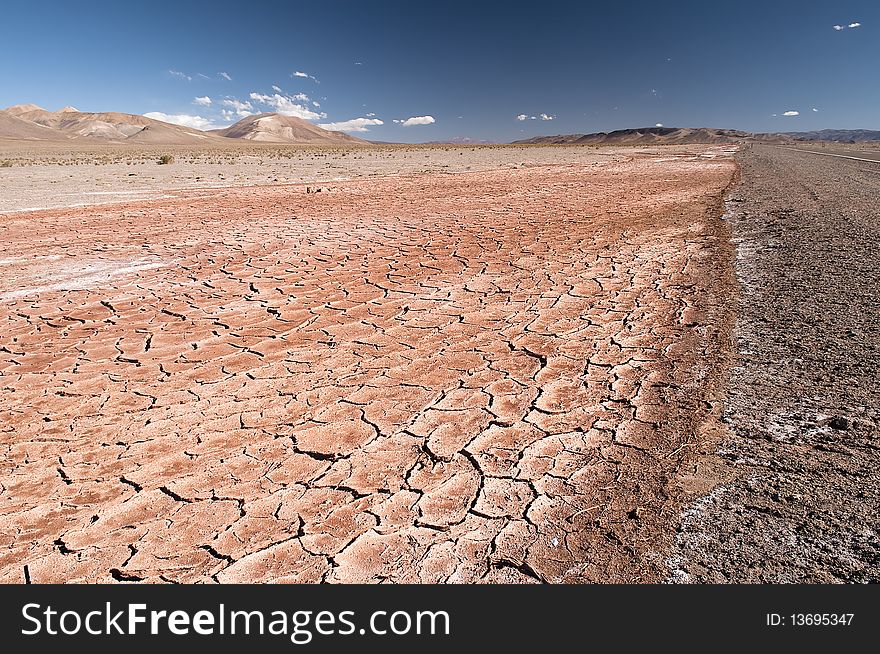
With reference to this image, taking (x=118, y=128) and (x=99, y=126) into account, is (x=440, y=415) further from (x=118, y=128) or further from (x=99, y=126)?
(x=118, y=128)

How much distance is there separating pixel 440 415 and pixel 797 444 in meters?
1.64

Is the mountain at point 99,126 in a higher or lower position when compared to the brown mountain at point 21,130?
higher

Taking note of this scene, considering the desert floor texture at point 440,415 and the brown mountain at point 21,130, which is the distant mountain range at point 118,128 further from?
the desert floor texture at point 440,415

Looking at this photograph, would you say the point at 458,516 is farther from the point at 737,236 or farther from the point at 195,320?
the point at 737,236

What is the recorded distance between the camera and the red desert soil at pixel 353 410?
1.93 meters

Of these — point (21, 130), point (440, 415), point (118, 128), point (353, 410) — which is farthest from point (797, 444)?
point (118, 128)

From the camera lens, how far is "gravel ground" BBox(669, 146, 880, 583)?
1.77 metres

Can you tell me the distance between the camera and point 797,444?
2389mm

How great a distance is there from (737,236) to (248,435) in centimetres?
691

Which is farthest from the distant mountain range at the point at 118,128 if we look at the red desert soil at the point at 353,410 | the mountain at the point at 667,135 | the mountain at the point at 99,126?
the red desert soil at the point at 353,410

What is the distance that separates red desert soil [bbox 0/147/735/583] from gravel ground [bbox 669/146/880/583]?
0.15 metres

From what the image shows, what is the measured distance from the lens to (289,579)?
70.6 inches

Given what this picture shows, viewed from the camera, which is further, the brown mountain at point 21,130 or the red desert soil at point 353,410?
the brown mountain at point 21,130

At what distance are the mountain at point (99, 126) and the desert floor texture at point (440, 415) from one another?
5374 inches
